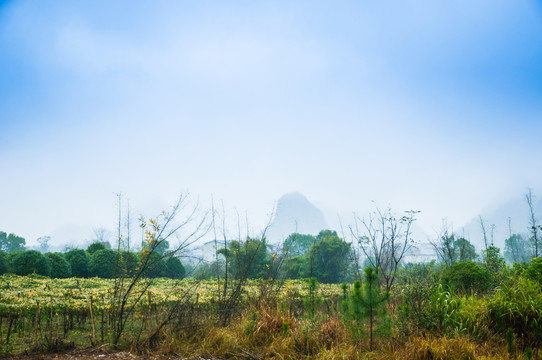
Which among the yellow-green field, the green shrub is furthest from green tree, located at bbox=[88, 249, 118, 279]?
the green shrub

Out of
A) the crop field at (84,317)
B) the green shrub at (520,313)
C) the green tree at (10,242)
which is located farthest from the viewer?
the green tree at (10,242)

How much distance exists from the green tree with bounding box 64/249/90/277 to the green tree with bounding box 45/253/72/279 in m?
0.95

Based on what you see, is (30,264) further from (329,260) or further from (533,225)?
(533,225)

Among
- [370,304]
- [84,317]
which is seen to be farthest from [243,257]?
[370,304]

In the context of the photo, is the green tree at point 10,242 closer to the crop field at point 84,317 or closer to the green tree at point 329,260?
the green tree at point 329,260

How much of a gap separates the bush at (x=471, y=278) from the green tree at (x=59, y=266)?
2426 cm

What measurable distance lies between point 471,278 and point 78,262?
25.3m

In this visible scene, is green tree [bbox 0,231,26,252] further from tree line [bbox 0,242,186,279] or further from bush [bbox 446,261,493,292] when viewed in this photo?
bush [bbox 446,261,493,292]

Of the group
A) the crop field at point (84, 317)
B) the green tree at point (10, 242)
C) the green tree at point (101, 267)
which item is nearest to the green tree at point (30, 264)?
the green tree at point (101, 267)

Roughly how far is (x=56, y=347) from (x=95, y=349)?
631 millimetres

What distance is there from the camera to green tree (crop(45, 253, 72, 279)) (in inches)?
882

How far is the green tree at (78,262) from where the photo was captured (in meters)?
23.9

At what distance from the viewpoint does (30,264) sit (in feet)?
71.5

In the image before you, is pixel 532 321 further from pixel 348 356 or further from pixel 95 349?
pixel 95 349
